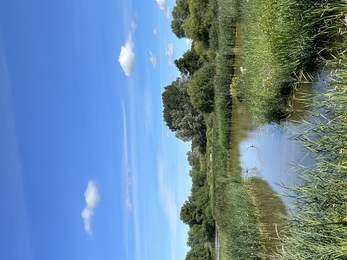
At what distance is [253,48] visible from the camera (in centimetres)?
1188

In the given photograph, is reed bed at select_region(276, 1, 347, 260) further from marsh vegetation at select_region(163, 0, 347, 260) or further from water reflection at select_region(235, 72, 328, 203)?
water reflection at select_region(235, 72, 328, 203)

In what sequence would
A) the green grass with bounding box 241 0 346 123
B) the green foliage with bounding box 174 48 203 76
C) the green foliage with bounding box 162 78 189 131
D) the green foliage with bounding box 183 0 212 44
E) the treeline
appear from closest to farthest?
1. the green grass with bounding box 241 0 346 123
2. the treeline
3. the green foliage with bounding box 183 0 212 44
4. the green foliage with bounding box 174 48 203 76
5. the green foliage with bounding box 162 78 189 131

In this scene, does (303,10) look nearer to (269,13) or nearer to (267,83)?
(269,13)

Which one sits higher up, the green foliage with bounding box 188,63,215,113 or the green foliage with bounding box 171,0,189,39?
the green foliage with bounding box 171,0,189,39

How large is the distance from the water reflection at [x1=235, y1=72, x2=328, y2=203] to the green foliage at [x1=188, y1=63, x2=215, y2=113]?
5.91 metres

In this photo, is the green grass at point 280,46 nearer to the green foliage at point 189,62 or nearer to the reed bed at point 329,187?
the reed bed at point 329,187

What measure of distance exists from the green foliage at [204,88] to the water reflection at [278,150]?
19.4ft

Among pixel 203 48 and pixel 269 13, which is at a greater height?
pixel 203 48

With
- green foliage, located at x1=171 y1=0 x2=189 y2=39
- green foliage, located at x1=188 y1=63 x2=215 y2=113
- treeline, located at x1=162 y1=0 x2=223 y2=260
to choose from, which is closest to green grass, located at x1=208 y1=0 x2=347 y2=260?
green foliage, located at x1=188 y1=63 x2=215 y2=113

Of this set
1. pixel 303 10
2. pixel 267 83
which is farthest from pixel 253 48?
pixel 303 10

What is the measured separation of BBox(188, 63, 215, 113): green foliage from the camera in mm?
22031

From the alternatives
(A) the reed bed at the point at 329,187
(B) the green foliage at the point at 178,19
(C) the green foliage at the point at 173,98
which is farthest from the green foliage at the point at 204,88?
(A) the reed bed at the point at 329,187

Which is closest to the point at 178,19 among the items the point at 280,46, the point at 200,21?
the point at 200,21

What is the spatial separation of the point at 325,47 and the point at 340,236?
3960mm
